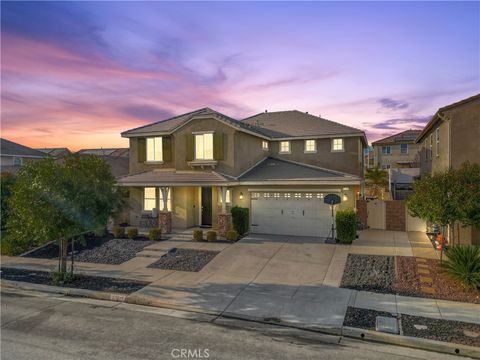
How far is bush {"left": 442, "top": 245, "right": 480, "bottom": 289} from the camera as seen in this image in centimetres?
1021

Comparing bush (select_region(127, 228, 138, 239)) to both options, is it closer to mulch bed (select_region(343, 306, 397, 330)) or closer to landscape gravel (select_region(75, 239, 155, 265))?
landscape gravel (select_region(75, 239, 155, 265))

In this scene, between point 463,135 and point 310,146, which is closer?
point 463,135

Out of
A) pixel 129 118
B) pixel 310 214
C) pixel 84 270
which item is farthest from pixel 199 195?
pixel 129 118

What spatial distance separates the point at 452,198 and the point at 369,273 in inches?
150

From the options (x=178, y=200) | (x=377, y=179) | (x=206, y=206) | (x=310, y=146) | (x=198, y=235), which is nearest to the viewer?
(x=198, y=235)

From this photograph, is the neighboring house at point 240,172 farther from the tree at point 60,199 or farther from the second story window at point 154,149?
the tree at point 60,199

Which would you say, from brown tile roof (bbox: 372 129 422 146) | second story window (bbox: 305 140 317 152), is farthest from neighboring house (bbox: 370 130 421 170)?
second story window (bbox: 305 140 317 152)

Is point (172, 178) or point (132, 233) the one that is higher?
point (172, 178)

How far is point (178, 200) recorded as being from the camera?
20.6 meters

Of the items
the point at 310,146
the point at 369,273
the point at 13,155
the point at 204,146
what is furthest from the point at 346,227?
the point at 13,155

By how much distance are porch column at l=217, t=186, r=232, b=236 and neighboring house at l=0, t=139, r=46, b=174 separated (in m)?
27.1

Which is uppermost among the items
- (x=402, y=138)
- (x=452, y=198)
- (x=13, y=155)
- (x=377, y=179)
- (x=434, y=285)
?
(x=402, y=138)

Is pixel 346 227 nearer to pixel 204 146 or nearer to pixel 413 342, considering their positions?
pixel 413 342

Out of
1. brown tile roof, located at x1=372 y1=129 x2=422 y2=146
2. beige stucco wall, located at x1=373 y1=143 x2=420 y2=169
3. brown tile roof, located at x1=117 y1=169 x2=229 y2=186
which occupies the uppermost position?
brown tile roof, located at x1=372 y1=129 x2=422 y2=146
